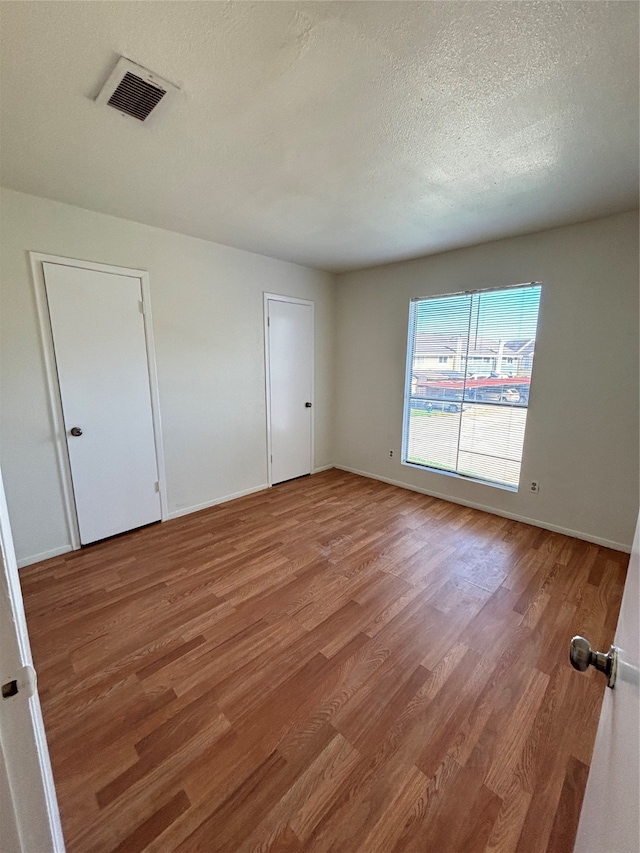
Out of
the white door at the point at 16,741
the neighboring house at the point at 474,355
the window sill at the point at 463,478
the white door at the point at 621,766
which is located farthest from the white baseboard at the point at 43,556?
the neighboring house at the point at 474,355

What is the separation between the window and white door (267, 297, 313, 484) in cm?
127

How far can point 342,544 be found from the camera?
281 centimetres

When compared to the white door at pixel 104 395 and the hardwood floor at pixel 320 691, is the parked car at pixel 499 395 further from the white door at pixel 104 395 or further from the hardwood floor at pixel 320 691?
the white door at pixel 104 395

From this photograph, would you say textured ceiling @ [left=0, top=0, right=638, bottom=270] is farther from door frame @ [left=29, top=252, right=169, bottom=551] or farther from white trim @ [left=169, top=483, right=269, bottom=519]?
white trim @ [left=169, top=483, right=269, bottom=519]

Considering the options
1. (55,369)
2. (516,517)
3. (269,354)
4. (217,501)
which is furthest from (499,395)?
(55,369)

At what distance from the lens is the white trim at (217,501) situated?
130 inches

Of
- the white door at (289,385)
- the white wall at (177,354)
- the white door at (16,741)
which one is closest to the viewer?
the white door at (16,741)

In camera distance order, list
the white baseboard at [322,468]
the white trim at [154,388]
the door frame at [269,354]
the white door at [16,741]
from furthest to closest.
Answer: the white baseboard at [322,468] < the door frame at [269,354] < the white trim at [154,388] < the white door at [16,741]

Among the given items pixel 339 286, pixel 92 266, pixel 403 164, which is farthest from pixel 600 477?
pixel 92 266

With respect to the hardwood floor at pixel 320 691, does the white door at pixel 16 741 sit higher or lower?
higher

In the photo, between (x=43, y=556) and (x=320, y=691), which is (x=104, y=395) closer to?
(x=43, y=556)

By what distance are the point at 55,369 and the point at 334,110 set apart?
2.47 m

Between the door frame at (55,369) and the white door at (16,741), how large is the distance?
93.6 inches

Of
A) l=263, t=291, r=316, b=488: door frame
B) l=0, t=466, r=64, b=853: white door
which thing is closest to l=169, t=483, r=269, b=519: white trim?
l=263, t=291, r=316, b=488: door frame
